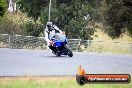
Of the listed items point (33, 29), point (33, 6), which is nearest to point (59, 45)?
point (33, 29)

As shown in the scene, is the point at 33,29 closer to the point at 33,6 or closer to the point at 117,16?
the point at 33,6

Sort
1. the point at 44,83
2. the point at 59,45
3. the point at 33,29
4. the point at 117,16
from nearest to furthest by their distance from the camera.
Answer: the point at 44,83
the point at 59,45
the point at 117,16
the point at 33,29

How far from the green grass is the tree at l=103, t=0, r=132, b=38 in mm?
16151

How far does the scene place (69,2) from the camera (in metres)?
34.5

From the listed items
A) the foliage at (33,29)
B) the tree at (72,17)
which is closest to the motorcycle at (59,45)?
the tree at (72,17)

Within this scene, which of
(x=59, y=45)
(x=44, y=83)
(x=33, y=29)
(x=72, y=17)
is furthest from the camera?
(x=33, y=29)

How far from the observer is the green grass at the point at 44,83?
8810mm

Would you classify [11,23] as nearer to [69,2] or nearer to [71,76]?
[69,2]

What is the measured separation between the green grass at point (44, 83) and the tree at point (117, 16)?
16.2 metres

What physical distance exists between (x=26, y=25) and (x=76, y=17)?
429 centimetres

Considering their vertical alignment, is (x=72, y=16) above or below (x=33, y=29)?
above

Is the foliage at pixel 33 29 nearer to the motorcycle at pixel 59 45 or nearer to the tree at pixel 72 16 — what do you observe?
the tree at pixel 72 16

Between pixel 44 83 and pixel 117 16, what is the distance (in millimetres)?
17761

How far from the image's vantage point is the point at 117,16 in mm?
26406
